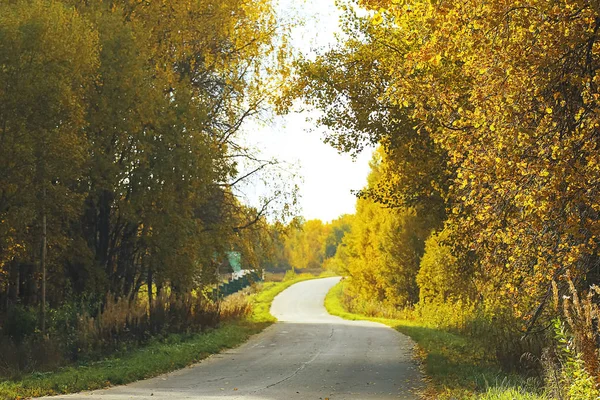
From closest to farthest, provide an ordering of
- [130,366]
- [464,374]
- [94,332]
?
[464,374] → [130,366] → [94,332]

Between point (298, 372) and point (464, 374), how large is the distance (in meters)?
3.88

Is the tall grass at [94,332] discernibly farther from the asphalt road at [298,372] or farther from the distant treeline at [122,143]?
the asphalt road at [298,372]

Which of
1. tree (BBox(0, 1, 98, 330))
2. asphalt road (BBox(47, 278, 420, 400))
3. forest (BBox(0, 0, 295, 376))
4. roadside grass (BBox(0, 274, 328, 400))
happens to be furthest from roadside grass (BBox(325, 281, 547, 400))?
tree (BBox(0, 1, 98, 330))

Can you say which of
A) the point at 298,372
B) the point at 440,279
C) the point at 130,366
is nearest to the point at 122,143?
the point at 130,366

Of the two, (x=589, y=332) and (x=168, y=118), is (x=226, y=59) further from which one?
(x=589, y=332)

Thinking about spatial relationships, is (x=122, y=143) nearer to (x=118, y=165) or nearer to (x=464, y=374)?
(x=118, y=165)

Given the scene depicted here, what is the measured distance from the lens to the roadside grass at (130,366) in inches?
572

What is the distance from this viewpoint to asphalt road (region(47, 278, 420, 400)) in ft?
46.8

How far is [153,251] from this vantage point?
2352cm

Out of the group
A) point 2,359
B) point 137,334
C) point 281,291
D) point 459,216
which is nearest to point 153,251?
point 137,334

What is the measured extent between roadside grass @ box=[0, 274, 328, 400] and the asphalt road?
419 mm

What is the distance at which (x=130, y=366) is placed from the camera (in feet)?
58.5

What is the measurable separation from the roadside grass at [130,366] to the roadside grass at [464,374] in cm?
602

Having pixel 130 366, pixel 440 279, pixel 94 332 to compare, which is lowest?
pixel 130 366
